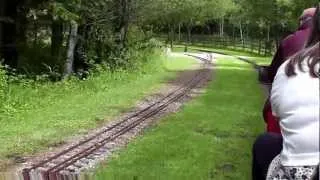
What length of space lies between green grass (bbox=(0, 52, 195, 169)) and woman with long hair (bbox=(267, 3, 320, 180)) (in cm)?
659

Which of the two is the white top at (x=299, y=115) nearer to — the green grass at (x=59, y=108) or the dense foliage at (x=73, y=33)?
the green grass at (x=59, y=108)

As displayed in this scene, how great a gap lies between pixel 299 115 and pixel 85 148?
750 cm

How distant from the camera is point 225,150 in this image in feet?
31.7

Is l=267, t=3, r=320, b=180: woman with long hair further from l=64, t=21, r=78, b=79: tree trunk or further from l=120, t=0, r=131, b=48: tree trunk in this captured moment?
l=120, t=0, r=131, b=48: tree trunk

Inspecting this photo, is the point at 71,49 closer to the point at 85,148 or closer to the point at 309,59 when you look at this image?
the point at 85,148

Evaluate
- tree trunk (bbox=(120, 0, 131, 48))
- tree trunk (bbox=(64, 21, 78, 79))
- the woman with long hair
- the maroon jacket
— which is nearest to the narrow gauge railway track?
the maroon jacket

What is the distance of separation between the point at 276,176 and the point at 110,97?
560 inches

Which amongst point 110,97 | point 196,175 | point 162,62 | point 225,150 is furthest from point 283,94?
point 162,62

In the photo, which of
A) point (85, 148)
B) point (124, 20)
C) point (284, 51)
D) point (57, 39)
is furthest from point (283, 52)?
point (57, 39)

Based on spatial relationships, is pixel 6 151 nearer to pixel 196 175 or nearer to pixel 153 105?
pixel 196 175

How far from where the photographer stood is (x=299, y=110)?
2.57 meters

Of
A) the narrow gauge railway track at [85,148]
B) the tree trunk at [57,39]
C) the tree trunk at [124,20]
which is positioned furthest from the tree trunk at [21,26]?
the narrow gauge railway track at [85,148]

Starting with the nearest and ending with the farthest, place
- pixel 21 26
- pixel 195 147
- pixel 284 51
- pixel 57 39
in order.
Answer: pixel 284 51, pixel 195 147, pixel 21 26, pixel 57 39

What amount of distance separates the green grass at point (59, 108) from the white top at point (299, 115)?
21.7ft
